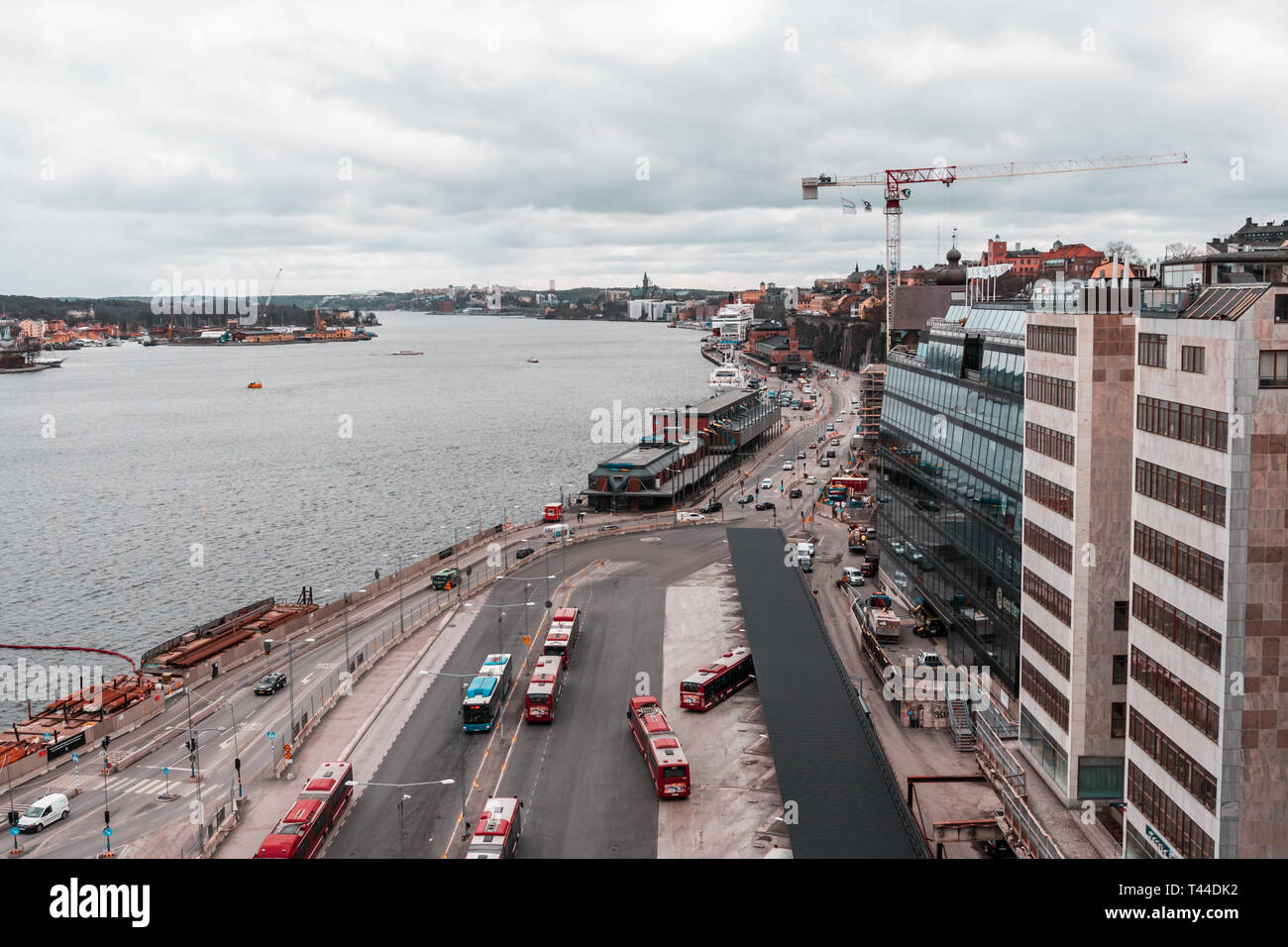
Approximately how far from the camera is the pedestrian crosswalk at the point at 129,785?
115 feet

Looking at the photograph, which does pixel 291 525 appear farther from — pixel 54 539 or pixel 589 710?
pixel 589 710

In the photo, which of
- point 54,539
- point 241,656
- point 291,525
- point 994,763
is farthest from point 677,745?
point 54,539

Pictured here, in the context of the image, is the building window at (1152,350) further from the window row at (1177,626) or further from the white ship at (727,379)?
the white ship at (727,379)

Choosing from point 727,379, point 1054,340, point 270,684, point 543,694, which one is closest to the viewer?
point 1054,340

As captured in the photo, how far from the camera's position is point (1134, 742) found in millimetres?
24828

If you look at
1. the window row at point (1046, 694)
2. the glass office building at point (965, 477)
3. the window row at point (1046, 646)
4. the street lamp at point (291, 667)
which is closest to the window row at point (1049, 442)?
the glass office building at point (965, 477)

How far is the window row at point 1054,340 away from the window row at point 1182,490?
6.59 metres

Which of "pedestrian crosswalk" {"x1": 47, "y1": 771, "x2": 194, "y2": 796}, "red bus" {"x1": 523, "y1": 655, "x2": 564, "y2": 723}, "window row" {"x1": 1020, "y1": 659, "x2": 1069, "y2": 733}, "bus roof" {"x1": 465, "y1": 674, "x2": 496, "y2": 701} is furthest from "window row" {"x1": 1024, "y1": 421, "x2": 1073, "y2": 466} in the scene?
"pedestrian crosswalk" {"x1": 47, "y1": 771, "x2": 194, "y2": 796}

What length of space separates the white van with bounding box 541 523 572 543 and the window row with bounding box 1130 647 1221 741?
4537 cm

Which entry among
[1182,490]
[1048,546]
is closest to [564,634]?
[1048,546]

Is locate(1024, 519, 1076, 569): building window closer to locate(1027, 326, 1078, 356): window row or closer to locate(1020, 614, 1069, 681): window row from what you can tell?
locate(1020, 614, 1069, 681): window row

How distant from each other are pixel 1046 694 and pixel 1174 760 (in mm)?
9266

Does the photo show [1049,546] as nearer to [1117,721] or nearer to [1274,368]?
[1117,721]

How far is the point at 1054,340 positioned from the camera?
3147 centimetres
